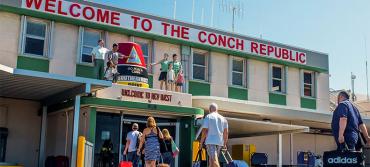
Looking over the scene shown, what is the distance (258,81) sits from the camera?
23000mm

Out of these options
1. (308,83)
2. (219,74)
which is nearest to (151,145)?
(219,74)

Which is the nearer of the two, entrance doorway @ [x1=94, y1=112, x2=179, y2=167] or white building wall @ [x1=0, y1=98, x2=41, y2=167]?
entrance doorway @ [x1=94, y1=112, x2=179, y2=167]

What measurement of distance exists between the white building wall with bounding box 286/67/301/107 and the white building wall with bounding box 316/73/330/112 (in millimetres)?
1407

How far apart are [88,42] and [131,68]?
3424 millimetres

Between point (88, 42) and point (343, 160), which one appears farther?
point (88, 42)

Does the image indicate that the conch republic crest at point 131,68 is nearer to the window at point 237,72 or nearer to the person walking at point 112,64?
the person walking at point 112,64

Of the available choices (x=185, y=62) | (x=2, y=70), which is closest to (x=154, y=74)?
(x=185, y=62)

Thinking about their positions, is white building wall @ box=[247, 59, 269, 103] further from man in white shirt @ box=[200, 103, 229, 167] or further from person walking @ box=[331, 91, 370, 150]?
person walking @ box=[331, 91, 370, 150]

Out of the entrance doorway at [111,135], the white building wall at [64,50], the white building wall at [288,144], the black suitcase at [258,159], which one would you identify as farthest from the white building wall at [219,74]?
the white building wall at [64,50]

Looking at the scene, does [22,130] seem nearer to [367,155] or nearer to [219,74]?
[219,74]

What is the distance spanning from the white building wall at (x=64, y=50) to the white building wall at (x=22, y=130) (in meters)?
1.56

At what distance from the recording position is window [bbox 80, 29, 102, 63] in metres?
18.6

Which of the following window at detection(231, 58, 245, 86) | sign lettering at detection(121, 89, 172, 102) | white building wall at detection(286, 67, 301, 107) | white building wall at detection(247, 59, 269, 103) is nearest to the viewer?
sign lettering at detection(121, 89, 172, 102)

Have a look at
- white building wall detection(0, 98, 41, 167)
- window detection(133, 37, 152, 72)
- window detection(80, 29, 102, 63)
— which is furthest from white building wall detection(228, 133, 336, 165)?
white building wall detection(0, 98, 41, 167)
